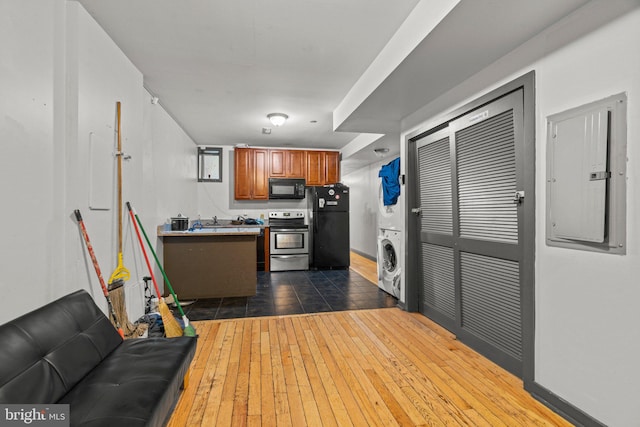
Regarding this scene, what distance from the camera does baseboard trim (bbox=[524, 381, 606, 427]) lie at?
159cm

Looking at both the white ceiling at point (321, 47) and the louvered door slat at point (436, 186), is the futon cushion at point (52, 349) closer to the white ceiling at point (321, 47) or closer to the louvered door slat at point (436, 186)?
the white ceiling at point (321, 47)

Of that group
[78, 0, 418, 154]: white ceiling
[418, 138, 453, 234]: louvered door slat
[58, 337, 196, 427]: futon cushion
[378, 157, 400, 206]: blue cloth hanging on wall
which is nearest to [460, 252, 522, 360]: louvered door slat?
[418, 138, 453, 234]: louvered door slat

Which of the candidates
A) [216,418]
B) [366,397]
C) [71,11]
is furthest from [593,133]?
[71,11]

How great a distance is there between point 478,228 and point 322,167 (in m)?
4.36

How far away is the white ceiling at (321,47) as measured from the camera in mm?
1892

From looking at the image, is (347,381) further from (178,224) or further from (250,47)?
(178,224)

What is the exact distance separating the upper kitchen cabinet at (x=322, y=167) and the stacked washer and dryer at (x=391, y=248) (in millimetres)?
2341

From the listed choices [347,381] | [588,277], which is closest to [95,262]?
[347,381]

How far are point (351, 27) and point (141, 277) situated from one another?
3139 mm

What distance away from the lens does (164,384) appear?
135 cm

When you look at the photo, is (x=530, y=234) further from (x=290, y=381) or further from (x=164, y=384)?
(x=164, y=384)

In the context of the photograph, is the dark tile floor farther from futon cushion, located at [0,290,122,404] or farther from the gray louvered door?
futon cushion, located at [0,290,122,404]

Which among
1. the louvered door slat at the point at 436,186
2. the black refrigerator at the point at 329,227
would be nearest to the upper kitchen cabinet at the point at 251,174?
the black refrigerator at the point at 329,227

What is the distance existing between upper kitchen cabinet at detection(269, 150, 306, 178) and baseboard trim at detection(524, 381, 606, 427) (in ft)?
17.1
